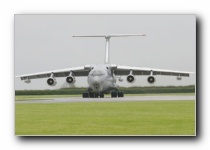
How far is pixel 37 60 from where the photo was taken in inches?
798

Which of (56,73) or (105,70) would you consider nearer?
(56,73)

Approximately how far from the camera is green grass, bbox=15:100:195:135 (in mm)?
19703

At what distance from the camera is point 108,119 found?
20094 mm

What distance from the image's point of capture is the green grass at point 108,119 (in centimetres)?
1970

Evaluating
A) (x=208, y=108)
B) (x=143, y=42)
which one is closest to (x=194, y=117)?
(x=208, y=108)

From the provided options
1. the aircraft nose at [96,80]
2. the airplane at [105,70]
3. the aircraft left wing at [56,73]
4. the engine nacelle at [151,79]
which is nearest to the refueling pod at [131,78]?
the airplane at [105,70]

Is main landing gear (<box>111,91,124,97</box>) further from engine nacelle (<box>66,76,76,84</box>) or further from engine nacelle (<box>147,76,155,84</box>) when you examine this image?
engine nacelle (<box>66,76,76,84</box>)

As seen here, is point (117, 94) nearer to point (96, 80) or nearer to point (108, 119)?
point (108, 119)

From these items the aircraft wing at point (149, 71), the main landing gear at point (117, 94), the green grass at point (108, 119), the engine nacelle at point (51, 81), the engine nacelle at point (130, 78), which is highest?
the aircraft wing at point (149, 71)

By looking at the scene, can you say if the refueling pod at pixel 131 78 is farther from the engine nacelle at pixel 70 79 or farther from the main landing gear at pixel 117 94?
the engine nacelle at pixel 70 79

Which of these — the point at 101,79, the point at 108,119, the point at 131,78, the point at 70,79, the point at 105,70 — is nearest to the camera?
the point at 108,119

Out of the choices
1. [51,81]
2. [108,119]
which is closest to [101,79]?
[51,81]

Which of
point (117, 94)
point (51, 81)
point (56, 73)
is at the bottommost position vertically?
point (117, 94)
